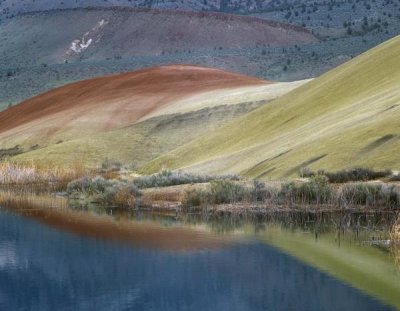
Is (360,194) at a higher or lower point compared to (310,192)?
lower

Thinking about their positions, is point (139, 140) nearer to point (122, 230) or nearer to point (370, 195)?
point (122, 230)

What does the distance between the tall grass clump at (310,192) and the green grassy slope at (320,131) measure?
107 inches

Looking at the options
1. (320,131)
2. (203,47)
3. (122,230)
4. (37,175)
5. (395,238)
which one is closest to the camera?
(395,238)

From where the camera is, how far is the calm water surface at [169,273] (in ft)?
69.3

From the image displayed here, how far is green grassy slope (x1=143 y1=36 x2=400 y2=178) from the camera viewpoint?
37281 mm

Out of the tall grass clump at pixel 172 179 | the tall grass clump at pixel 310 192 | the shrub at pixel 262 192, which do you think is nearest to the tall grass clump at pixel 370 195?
the tall grass clump at pixel 310 192

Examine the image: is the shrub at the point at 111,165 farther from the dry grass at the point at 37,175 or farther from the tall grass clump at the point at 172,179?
the tall grass clump at the point at 172,179

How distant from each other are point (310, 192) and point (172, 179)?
30.8 ft

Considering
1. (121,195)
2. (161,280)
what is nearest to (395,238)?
(161,280)

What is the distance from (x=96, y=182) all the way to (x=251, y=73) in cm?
6178

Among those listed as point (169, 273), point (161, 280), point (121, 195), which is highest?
point (121, 195)

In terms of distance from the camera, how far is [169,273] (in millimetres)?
24469

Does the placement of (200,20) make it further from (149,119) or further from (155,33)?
(149,119)

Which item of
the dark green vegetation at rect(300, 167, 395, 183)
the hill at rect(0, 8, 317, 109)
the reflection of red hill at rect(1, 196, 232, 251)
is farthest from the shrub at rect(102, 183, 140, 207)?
the hill at rect(0, 8, 317, 109)
